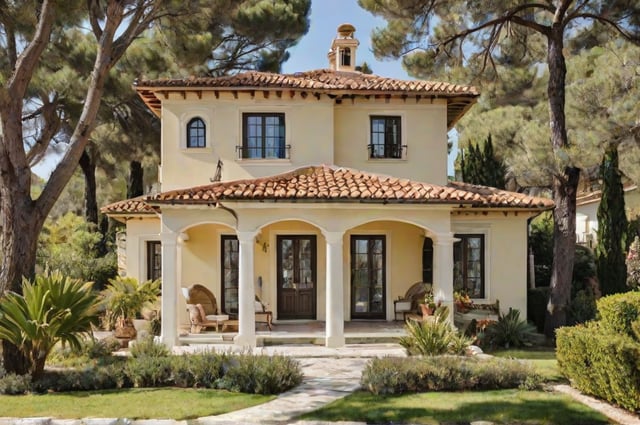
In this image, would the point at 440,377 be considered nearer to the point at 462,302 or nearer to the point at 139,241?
the point at 462,302

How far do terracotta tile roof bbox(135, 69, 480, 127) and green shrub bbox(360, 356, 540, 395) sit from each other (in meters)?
Answer: 8.74

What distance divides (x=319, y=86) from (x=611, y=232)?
1184cm

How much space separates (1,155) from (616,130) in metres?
16.1

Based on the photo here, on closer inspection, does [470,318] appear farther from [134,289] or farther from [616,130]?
[134,289]

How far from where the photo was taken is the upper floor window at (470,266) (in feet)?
54.5

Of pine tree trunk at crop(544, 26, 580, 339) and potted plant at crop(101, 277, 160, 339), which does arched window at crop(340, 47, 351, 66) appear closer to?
pine tree trunk at crop(544, 26, 580, 339)

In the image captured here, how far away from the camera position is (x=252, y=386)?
33.5ft

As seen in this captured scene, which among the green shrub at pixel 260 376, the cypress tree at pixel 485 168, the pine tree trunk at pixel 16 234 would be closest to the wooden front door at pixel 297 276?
the green shrub at pixel 260 376

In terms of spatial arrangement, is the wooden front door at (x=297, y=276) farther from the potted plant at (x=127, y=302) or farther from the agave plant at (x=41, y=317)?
the agave plant at (x=41, y=317)

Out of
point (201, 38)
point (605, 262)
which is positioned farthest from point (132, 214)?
point (605, 262)

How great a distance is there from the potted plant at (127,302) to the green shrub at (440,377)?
7.61m

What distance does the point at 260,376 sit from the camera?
1013 cm

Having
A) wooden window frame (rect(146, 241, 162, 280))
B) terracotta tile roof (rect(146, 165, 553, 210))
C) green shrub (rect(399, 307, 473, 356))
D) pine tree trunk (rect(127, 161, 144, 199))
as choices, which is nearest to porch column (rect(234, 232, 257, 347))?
terracotta tile roof (rect(146, 165, 553, 210))

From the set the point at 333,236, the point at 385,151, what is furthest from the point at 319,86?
the point at 333,236
